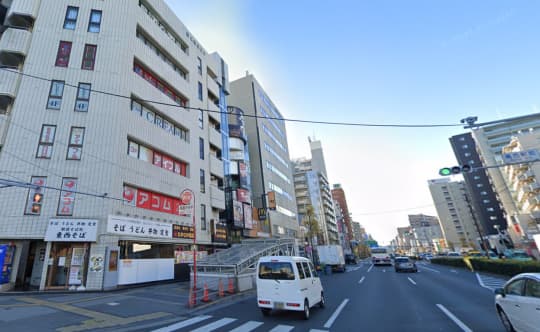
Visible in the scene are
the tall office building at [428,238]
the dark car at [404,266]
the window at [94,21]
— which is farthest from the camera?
the tall office building at [428,238]

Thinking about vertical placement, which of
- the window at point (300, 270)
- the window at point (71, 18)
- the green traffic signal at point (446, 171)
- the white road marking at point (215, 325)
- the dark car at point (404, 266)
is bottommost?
the dark car at point (404, 266)

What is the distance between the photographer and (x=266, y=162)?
1831 inches

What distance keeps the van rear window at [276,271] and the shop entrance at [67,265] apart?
13.0m

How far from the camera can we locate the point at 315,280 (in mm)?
10133

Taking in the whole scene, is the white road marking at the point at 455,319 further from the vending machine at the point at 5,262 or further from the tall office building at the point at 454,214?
the tall office building at the point at 454,214

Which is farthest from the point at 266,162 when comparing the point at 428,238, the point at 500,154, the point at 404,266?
the point at 428,238

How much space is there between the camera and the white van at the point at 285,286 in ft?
28.0

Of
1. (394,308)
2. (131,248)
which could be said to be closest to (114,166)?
(131,248)

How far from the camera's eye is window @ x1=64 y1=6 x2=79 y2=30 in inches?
781

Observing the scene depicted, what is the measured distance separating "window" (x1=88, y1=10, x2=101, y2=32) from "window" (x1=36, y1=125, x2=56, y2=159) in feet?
30.6

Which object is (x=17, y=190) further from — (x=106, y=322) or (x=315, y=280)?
(x=315, y=280)

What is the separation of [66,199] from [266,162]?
33.1 m

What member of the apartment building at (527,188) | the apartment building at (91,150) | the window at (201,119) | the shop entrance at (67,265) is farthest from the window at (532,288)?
the apartment building at (527,188)

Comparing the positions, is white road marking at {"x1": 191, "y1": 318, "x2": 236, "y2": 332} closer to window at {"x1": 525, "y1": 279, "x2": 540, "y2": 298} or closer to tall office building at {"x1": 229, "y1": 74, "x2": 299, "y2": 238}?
window at {"x1": 525, "y1": 279, "x2": 540, "y2": 298}
